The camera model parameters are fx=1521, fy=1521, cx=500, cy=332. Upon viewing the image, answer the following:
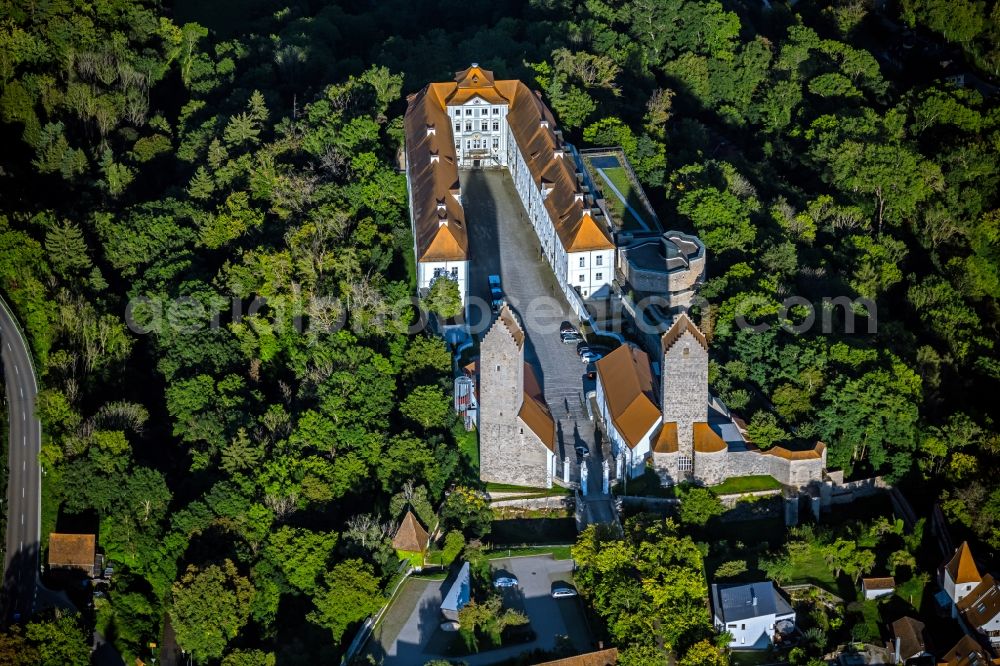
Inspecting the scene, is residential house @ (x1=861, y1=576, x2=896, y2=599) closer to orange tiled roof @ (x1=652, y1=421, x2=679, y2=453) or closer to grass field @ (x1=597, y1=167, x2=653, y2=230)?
orange tiled roof @ (x1=652, y1=421, x2=679, y2=453)

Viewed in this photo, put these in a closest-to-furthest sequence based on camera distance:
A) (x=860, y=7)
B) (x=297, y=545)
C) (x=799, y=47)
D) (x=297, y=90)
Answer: (x=297, y=545) → (x=297, y=90) → (x=799, y=47) → (x=860, y=7)

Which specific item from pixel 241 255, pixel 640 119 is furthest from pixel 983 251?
pixel 241 255

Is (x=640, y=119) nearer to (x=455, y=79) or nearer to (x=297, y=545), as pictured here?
(x=455, y=79)

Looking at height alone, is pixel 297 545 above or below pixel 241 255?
below

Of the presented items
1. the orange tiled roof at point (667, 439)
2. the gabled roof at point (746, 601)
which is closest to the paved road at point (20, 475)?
the orange tiled roof at point (667, 439)

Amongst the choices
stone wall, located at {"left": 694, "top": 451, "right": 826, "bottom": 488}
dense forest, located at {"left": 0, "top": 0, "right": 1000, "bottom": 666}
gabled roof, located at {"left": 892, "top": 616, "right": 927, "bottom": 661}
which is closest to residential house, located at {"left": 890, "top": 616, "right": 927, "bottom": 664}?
gabled roof, located at {"left": 892, "top": 616, "right": 927, "bottom": 661}

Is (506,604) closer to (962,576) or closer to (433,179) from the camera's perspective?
(962,576)
